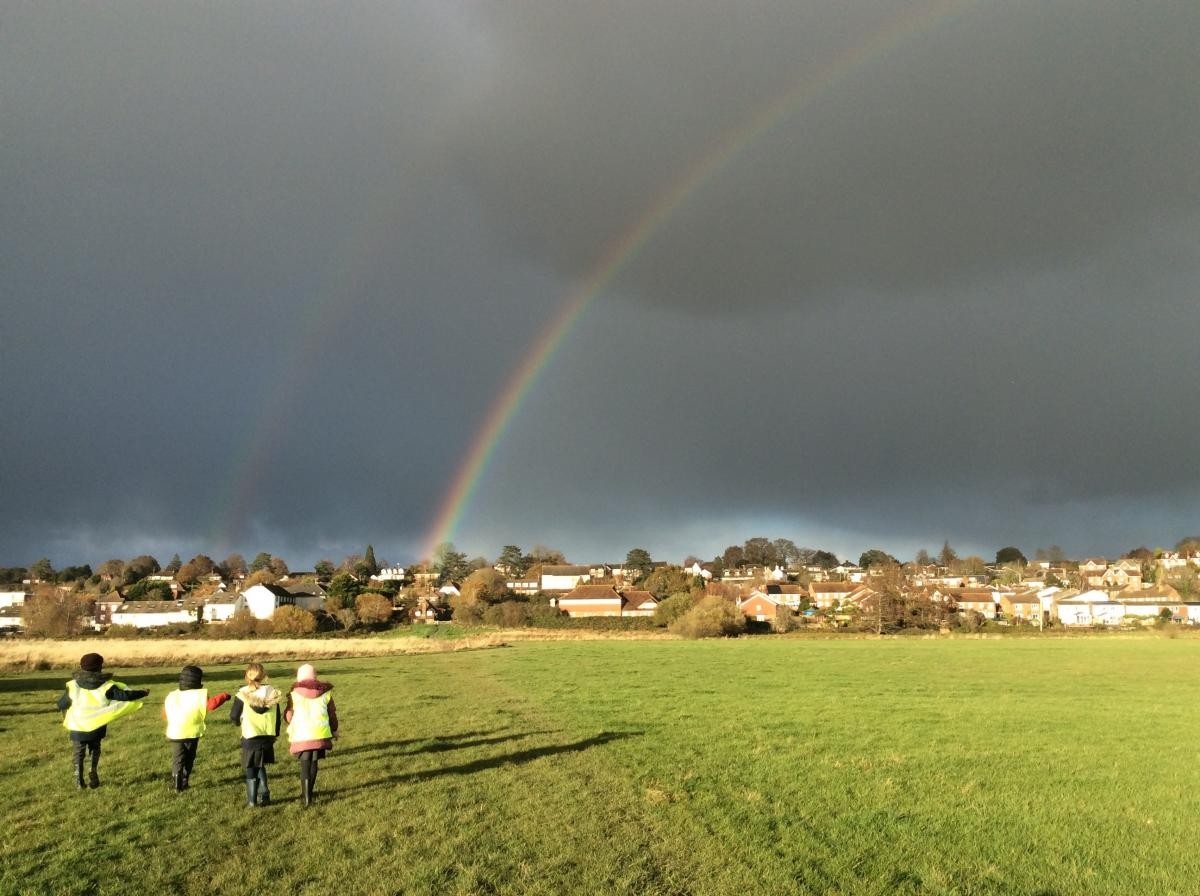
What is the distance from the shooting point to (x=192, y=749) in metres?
12.5

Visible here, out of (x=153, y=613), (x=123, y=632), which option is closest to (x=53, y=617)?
(x=123, y=632)

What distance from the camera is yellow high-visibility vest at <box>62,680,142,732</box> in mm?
12461

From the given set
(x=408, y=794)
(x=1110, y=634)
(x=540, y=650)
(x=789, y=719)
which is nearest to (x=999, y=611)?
(x=1110, y=634)

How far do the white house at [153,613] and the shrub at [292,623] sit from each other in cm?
3854

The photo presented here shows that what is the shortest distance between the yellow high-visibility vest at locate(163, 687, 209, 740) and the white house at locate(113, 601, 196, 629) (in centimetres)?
12330

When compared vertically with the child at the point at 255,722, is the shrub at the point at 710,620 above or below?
below

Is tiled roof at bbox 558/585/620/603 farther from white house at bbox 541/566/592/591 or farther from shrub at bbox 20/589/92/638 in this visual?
shrub at bbox 20/589/92/638

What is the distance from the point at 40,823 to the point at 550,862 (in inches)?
291

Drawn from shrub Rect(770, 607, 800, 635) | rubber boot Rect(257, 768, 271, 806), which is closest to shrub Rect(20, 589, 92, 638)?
shrub Rect(770, 607, 800, 635)

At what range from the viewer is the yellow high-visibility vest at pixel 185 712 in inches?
465

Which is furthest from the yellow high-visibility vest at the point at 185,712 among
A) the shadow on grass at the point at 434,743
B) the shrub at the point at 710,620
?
the shrub at the point at 710,620

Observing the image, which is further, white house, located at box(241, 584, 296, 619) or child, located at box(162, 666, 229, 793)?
white house, located at box(241, 584, 296, 619)

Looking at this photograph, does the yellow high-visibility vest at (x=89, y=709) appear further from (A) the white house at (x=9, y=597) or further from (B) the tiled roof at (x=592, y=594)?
(A) the white house at (x=9, y=597)

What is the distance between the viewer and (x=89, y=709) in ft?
41.1
